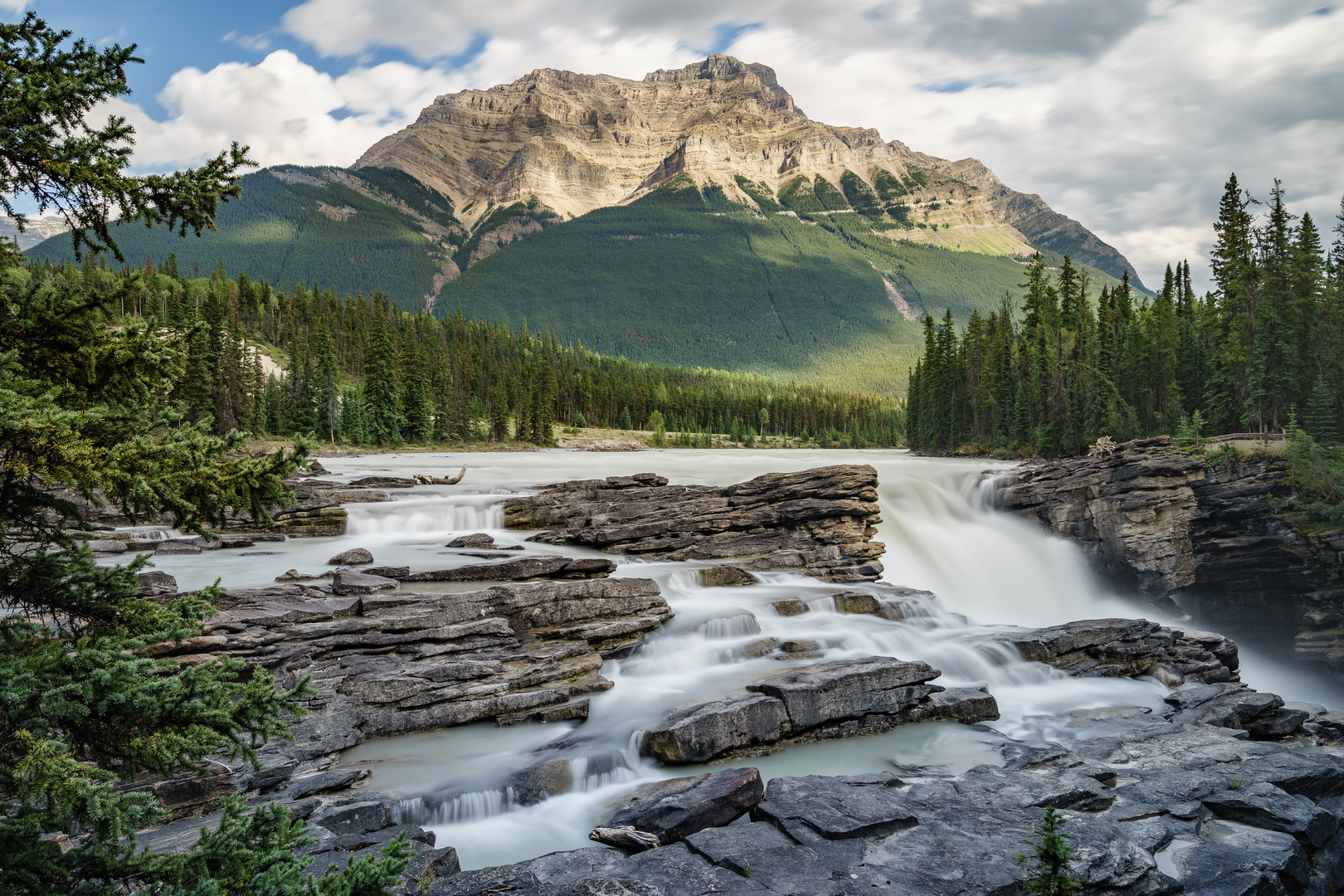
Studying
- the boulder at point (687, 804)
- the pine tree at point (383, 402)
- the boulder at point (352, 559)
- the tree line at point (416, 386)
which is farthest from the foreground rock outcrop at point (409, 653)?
the pine tree at point (383, 402)

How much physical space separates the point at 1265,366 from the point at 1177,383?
1261 centimetres

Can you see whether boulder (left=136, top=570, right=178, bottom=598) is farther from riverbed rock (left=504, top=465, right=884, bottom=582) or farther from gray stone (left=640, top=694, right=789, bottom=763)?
riverbed rock (left=504, top=465, right=884, bottom=582)

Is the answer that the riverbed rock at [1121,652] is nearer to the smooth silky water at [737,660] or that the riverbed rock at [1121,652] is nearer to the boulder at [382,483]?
the smooth silky water at [737,660]

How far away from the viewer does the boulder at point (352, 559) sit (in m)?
20.4

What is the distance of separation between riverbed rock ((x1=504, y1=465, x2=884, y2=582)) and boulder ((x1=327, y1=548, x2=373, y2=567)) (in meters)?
7.10

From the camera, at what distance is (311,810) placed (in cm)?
919

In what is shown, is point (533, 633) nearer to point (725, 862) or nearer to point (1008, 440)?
point (725, 862)

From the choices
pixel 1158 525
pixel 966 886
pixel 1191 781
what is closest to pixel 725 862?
pixel 966 886

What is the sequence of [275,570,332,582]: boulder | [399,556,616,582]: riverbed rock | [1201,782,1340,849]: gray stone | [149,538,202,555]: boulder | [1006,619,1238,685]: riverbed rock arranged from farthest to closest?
[149,538,202,555]: boulder → [399,556,616,582]: riverbed rock → [1006,619,1238,685]: riverbed rock → [275,570,332,582]: boulder → [1201,782,1340,849]: gray stone

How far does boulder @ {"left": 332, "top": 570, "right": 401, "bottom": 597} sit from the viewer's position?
16.3 m

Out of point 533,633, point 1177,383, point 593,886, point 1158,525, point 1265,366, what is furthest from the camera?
point 1177,383

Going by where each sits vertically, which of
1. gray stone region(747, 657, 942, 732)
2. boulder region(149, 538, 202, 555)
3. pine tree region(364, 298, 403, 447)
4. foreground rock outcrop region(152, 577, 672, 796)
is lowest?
gray stone region(747, 657, 942, 732)

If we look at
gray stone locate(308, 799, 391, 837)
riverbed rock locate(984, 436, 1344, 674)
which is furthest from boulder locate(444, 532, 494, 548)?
riverbed rock locate(984, 436, 1344, 674)

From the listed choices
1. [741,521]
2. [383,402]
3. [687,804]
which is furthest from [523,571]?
[383,402]
